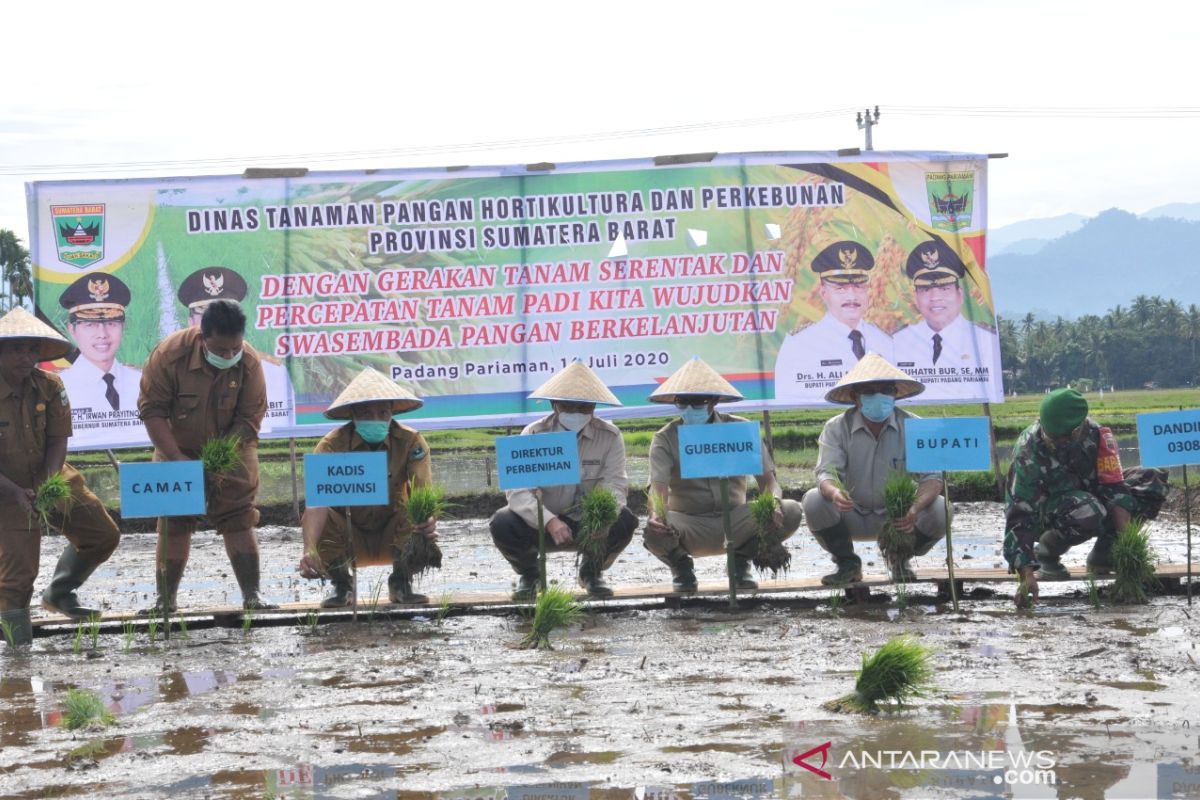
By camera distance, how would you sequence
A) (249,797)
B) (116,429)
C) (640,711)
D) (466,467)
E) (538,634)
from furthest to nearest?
(466,467)
(116,429)
(538,634)
(640,711)
(249,797)

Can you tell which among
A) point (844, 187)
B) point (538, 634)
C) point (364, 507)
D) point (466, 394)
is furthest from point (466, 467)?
point (538, 634)

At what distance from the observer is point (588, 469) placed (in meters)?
8.70

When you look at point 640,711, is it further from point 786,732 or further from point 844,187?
point 844,187

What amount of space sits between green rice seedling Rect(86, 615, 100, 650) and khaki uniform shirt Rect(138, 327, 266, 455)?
1.12m

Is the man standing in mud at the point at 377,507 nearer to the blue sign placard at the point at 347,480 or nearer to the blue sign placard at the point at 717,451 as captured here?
the blue sign placard at the point at 347,480

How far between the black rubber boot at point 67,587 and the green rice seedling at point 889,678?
494 cm

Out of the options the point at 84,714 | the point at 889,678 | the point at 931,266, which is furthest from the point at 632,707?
the point at 931,266

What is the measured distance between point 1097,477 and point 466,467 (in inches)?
571

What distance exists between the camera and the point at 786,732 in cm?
524

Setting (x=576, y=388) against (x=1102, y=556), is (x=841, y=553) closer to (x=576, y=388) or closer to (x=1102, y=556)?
(x=1102, y=556)

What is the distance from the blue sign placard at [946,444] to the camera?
310 inches

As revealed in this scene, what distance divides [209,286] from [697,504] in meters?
6.50

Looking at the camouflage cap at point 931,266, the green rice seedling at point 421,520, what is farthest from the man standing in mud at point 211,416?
the camouflage cap at point 931,266

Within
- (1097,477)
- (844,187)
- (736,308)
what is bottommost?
(1097,477)
